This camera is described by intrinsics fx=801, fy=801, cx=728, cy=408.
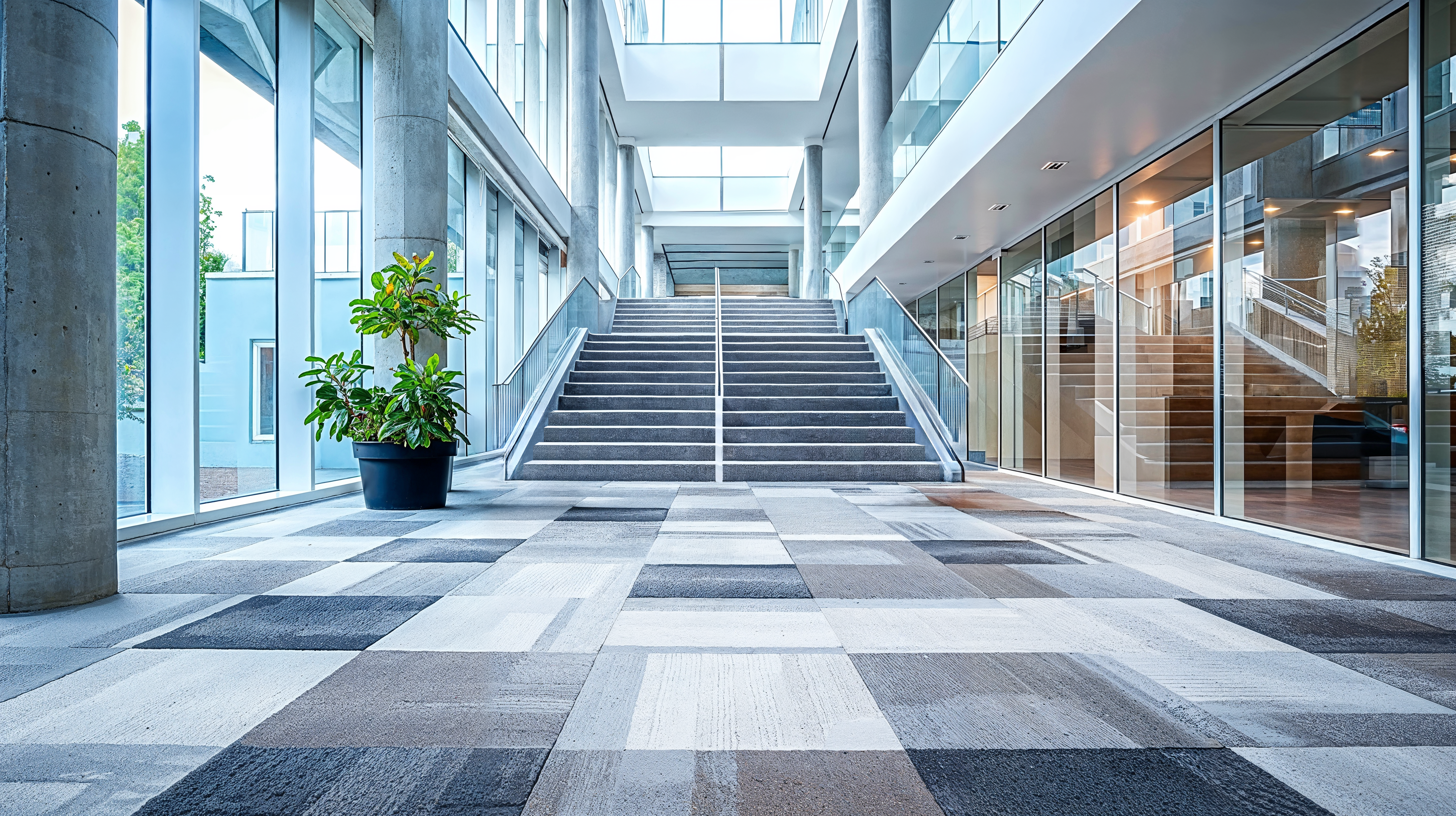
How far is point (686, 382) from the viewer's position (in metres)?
12.2

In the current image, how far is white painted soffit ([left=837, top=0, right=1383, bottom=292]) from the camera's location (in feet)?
17.2

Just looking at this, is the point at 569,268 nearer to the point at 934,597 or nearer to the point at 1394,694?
the point at 934,597

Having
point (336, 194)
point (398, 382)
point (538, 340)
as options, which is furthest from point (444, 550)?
point (538, 340)

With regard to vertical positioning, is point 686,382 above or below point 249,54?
below

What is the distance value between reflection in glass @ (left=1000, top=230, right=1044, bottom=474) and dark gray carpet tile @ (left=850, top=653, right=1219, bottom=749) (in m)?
8.31

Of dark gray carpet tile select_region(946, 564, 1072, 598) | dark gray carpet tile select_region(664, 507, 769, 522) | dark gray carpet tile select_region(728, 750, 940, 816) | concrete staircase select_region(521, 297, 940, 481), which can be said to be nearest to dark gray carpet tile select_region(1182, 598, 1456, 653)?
dark gray carpet tile select_region(946, 564, 1072, 598)

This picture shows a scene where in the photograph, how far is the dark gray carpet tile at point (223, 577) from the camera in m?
3.78

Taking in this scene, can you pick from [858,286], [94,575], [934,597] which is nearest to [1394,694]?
[934,597]

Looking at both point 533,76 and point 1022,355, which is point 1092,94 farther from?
point 533,76

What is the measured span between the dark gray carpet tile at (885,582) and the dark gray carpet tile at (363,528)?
2931 mm

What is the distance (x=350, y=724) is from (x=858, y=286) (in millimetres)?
15550

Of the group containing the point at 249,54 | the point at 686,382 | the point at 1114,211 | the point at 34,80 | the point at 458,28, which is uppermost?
the point at 458,28

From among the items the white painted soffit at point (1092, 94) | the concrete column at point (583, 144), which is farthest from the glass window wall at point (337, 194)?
the concrete column at point (583, 144)

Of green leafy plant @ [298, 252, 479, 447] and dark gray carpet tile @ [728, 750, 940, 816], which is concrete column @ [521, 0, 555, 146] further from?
dark gray carpet tile @ [728, 750, 940, 816]
